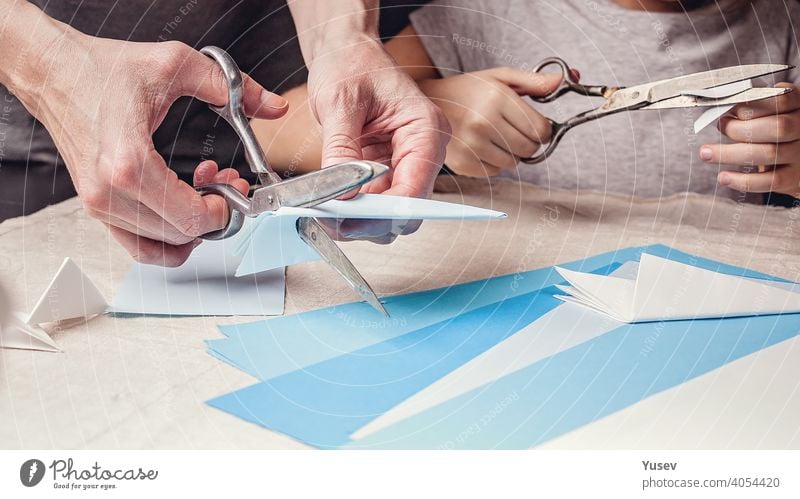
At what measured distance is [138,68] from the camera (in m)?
0.45

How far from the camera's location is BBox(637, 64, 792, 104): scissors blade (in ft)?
1.80

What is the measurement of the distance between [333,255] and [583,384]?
157mm

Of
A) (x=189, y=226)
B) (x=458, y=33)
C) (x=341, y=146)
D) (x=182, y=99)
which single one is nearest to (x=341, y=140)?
(x=341, y=146)

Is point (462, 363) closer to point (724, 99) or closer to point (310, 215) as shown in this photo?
point (310, 215)

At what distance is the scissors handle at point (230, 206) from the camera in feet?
1.52

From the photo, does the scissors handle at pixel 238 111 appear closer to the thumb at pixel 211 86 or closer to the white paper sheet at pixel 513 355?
the thumb at pixel 211 86

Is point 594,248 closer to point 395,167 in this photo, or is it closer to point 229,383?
point 395,167

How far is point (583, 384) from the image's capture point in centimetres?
40

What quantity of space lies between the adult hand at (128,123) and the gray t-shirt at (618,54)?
38 centimetres

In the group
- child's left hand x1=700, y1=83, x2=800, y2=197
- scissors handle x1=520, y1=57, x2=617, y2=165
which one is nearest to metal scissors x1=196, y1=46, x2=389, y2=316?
scissors handle x1=520, y1=57, x2=617, y2=165

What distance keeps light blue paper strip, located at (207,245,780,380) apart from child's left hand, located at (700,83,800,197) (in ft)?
0.71

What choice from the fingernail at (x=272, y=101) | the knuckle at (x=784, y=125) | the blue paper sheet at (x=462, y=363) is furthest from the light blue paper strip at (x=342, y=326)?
the knuckle at (x=784, y=125)

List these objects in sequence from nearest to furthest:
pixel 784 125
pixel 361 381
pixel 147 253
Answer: pixel 361 381, pixel 147 253, pixel 784 125

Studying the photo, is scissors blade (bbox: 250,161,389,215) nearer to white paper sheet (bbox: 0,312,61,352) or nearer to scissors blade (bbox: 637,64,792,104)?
white paper sheet (bbox: 0,312,61,352)
